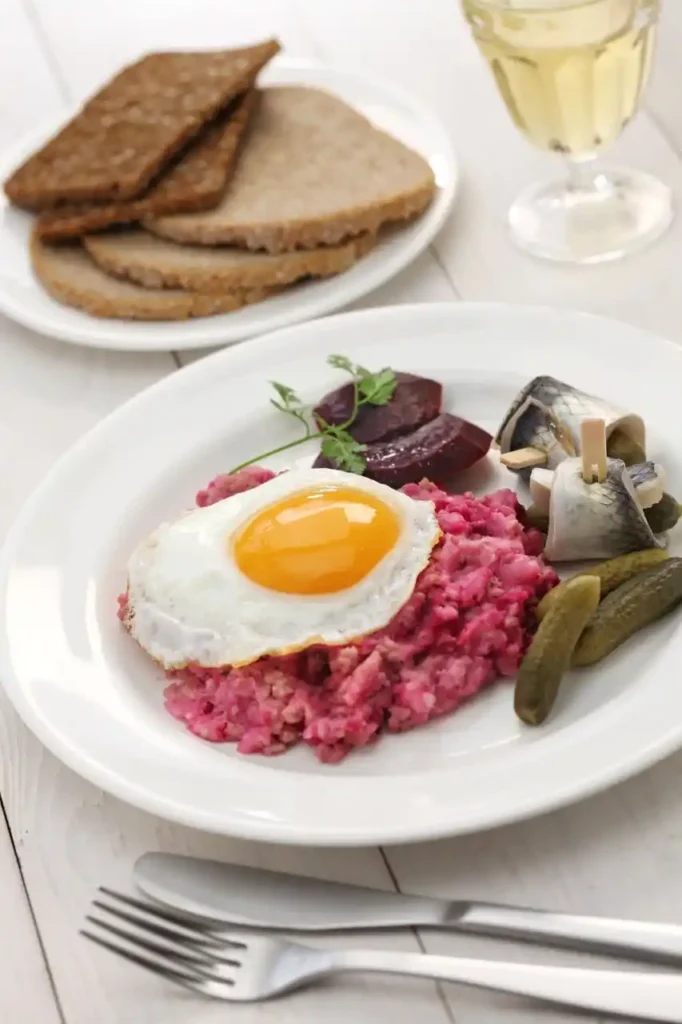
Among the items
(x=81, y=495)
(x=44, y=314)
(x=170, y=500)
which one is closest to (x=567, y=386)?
(x=170, y=500)

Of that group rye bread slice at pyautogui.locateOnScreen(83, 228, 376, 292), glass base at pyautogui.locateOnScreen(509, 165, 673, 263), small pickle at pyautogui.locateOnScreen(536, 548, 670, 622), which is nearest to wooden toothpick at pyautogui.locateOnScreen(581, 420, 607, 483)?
small pickle at pyautogui.locateOnScreen(536, 548, 670, 622)

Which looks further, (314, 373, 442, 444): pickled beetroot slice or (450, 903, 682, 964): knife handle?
(314, 373, 442, 444): pickled beetroot slice

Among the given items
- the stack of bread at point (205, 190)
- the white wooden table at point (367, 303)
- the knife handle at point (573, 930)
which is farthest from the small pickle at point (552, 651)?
the stack of bread at point (205, 190)

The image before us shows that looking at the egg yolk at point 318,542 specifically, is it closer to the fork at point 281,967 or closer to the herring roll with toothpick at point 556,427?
the herring roll with toothpick at point 556,427

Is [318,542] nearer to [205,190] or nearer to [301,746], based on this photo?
[301,746]

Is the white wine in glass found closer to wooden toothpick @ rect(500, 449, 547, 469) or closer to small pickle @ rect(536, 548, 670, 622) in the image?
wooden toothpick @ rect(500, 449, 547, 469)

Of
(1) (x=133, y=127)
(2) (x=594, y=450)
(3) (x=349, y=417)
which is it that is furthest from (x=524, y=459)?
(1) (x=133, y=127)

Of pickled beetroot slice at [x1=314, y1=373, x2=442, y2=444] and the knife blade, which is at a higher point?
pickled beetroot slice at [x1=314, y1=373, x2=442, y2=444]
